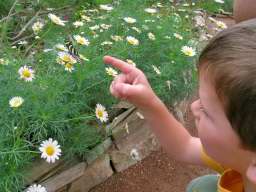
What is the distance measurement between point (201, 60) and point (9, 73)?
1.07m

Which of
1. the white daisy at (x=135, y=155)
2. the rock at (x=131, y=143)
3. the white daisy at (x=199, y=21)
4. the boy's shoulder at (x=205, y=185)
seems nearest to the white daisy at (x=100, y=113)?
the rock at (x=131, y=143)

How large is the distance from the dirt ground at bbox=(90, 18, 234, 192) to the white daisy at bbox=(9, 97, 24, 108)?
2.62 feet

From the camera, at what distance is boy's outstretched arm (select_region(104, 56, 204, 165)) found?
5.05 ft

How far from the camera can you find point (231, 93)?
1.28m

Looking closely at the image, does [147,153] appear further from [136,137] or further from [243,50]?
[243,50]

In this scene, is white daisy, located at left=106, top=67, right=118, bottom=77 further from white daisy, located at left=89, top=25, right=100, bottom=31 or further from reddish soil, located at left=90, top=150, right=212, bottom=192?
reddish soil, located at left=90, top=150, right=212, bottom=192

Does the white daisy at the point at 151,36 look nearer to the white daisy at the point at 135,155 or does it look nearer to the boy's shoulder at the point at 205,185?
the white daisy at the point at 135,155

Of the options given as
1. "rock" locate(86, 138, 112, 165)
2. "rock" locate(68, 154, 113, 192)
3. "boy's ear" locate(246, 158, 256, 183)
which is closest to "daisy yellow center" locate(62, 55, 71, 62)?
"rock" locate(86, 138, 112, 165)

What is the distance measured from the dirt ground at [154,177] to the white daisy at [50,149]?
2.30ft

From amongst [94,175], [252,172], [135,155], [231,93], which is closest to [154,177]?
[135,155]

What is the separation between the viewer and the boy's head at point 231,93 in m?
1.25

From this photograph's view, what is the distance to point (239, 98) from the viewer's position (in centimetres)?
128

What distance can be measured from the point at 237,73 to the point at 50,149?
941mm

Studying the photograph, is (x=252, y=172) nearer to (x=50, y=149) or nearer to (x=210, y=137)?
(x=210, y=137)
